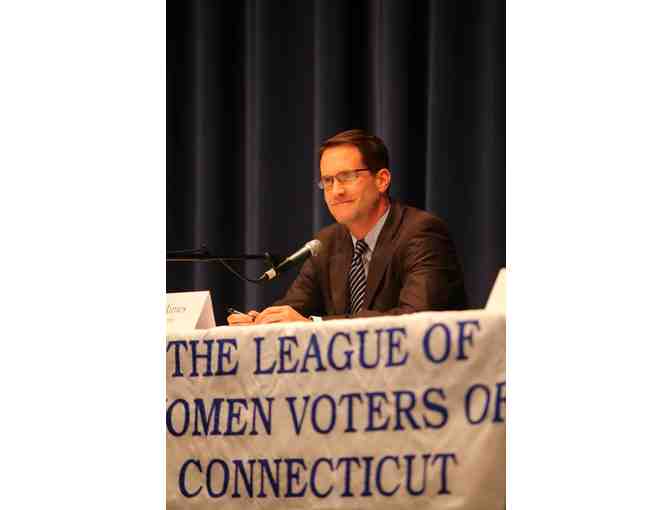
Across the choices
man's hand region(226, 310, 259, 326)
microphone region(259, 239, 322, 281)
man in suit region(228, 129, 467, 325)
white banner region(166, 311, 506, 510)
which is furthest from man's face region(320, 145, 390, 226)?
white banner region(166, 311, 506, 510)

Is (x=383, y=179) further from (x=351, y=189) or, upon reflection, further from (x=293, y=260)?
(x=293, y=260)

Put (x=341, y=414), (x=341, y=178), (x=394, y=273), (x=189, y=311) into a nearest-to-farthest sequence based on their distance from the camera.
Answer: (x=341, y=414), (x=189, y=311), (x=394, y=273), (x=341, y=178)

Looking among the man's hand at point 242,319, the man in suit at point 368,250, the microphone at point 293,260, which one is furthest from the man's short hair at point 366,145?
the man's hand at point 242,319

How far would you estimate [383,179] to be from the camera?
176cm

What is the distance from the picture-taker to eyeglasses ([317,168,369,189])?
174 cm

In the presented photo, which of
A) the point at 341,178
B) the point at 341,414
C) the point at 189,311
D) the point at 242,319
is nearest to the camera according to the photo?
the point at 341,414

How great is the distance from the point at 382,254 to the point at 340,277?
11 centimetres

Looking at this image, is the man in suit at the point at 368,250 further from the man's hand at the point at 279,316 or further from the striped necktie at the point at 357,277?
the man's hand at the point at 279,316

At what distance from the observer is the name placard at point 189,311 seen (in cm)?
128

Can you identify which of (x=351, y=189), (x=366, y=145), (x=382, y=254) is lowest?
(x=382, y=254)

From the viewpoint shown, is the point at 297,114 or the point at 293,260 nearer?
the point at 293,260

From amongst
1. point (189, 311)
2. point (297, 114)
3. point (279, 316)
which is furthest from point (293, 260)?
point (297, 114)

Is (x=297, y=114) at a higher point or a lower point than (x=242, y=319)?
higher
